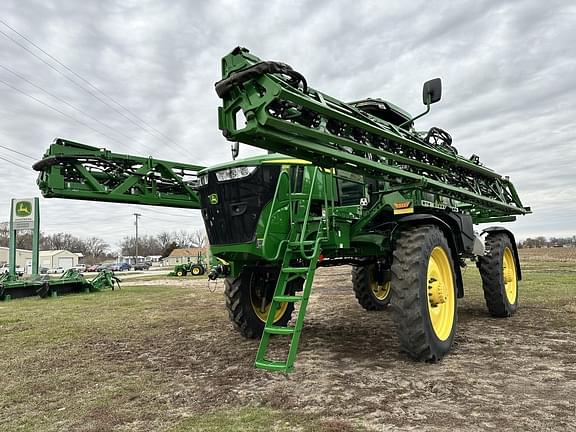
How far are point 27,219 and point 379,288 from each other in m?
14.0

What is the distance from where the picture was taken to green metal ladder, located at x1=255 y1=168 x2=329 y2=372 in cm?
409

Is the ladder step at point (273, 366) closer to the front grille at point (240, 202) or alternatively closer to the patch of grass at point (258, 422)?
the patch of grass at point (258, 422)

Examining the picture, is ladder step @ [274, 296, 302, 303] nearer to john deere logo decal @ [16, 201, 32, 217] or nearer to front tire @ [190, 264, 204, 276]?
john deere logo decal @ [16, 201, 32, 217]

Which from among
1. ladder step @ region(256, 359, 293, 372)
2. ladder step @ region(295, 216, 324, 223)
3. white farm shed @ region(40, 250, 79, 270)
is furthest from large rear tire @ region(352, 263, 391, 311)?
white farm shed @ region(40, 250, 79, 270)

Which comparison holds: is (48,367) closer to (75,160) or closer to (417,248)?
(75,160)

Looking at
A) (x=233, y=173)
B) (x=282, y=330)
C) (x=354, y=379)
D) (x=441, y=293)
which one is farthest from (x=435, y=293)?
(x=233, y=173)

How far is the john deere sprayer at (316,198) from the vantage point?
3.69 metres

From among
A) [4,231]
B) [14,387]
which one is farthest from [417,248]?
[4,231]

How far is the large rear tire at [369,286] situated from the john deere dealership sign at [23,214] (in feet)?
44.4

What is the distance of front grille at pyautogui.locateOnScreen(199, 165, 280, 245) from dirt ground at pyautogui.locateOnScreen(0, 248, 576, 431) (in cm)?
150

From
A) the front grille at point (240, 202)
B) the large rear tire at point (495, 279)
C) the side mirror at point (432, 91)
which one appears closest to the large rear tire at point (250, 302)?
the front grille at point (240, 202)

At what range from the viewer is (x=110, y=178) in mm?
7715

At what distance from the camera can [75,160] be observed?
736 centimetres

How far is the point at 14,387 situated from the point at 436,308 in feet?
15.5
